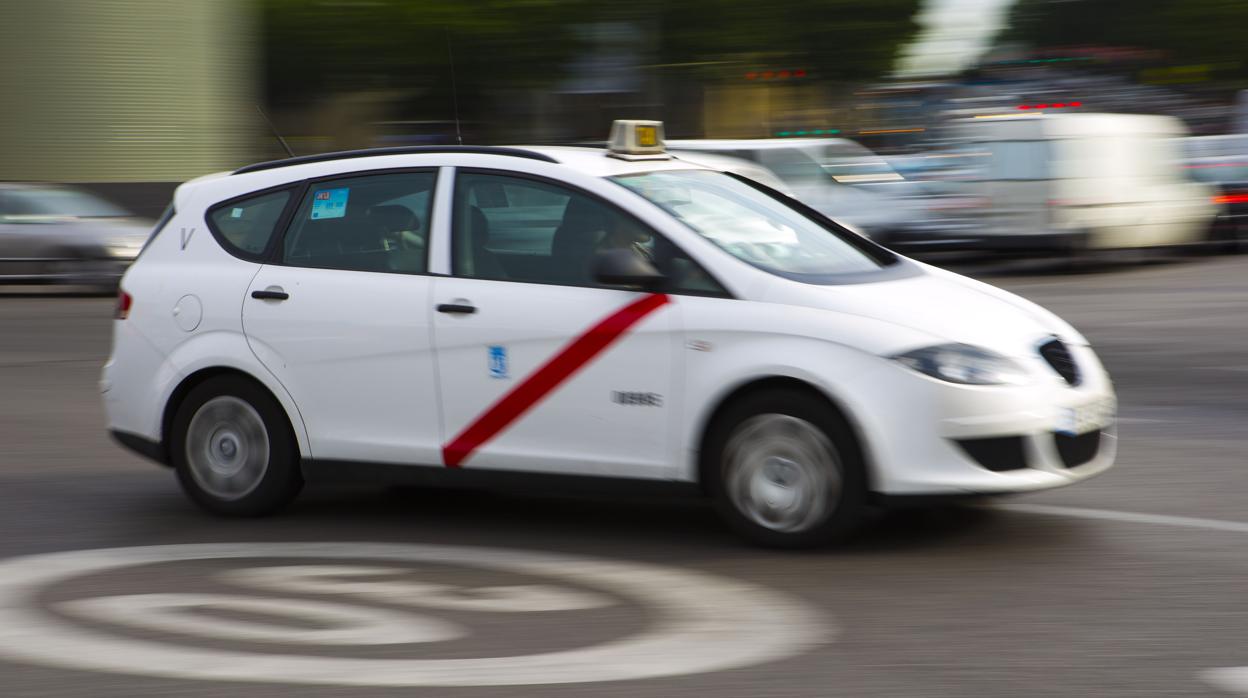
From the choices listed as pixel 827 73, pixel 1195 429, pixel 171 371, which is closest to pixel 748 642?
pixel 171 371

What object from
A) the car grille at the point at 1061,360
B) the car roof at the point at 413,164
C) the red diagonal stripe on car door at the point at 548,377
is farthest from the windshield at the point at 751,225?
the car grille at the point at 1061,360

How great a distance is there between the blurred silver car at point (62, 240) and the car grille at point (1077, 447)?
16.7 meters

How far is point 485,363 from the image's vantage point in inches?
257

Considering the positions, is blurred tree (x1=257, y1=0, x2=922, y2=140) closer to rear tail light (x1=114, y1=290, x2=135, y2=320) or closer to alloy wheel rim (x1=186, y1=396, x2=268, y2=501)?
rear tail light (x1=114, y1=290, x2=135, y2=320)

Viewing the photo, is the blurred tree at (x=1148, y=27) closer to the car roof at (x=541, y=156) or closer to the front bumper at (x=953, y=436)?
the car roof at (x=541, y=156)

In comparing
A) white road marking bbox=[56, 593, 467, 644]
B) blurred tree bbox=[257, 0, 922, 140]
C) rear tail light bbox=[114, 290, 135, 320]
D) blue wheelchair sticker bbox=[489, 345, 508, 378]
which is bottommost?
white road marking bbox=[56, 593, 467, 644]

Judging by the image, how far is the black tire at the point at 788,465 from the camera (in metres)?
6.03

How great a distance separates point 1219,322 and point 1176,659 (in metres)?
11.0

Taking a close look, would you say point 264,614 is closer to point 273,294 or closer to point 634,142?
point 273,294

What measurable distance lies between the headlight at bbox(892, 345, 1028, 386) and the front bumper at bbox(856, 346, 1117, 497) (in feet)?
0.09

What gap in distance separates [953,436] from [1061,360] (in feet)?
2.32

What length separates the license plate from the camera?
6148 millimetres

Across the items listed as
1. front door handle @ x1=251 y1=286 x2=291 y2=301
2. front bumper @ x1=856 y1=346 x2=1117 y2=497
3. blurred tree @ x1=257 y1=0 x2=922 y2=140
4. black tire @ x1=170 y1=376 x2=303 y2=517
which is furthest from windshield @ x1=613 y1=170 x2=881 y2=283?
blurred tree @ x1=257 y1=0 x2=922 y2=140

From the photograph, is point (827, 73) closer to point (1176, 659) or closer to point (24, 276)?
point (24, 276)
